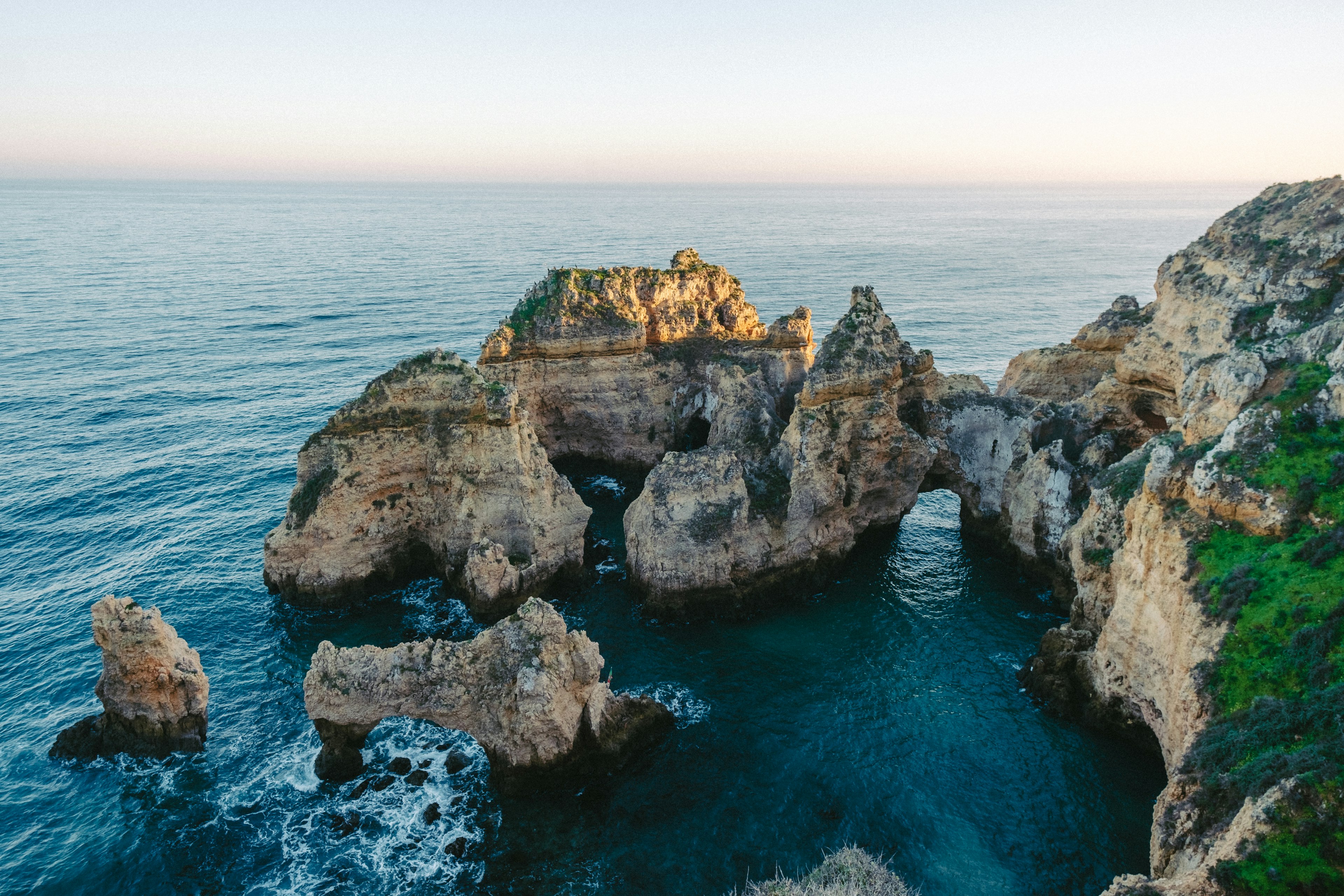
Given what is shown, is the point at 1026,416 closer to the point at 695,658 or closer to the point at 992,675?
the point at 992,675

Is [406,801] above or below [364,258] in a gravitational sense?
below

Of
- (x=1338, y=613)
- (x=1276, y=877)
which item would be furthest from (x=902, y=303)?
(x=1276, y=877)

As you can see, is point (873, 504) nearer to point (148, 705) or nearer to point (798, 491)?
point (798, 491)

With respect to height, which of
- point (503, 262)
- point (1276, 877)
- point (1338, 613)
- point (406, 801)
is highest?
point (503, 262)

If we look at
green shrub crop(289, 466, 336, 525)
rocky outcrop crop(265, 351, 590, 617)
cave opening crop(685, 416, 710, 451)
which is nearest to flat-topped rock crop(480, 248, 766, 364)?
cave opening crop(685, 416, 710, 451)

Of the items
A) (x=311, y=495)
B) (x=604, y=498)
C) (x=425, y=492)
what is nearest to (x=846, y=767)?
(x=425, y=492)
